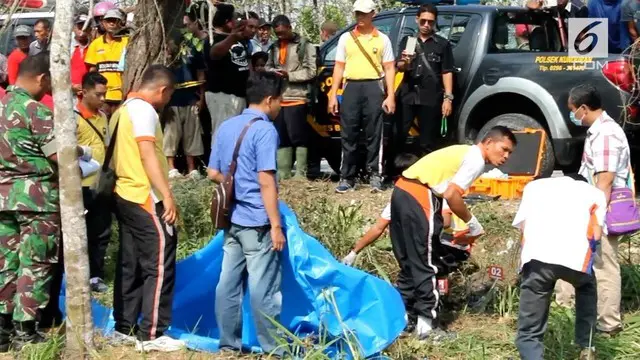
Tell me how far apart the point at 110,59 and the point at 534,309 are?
540cm

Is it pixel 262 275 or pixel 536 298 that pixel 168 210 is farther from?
pixel 536 298

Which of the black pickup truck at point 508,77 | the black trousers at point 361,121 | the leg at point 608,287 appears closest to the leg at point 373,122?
the black trousers at point 361,121

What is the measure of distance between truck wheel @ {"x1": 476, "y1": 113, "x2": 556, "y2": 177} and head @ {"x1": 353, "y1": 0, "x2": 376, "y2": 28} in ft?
4.78

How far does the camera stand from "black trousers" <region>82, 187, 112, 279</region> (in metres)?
7.19

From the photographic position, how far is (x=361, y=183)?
984 centimetres

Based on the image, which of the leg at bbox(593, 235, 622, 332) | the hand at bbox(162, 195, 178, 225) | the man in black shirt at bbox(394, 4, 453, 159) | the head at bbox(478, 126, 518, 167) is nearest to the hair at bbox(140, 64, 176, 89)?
the hand at bbox(162, 195, 178, 225)

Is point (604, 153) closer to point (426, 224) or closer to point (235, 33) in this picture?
point (426, 224)

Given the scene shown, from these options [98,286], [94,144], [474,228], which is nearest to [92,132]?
[94,144]

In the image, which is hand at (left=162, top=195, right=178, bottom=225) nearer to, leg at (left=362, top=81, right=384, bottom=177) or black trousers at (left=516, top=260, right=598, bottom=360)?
black trousers at (left=516, top=260, right=598, bottom=360)

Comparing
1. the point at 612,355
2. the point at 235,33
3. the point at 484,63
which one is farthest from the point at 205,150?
the point at 612,355

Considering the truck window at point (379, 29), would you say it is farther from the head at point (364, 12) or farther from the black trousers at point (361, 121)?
the black trousers at point (361, 121)

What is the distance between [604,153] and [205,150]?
4931mm

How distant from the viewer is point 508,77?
969 cm

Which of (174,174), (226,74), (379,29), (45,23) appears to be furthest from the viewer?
(45,23)
